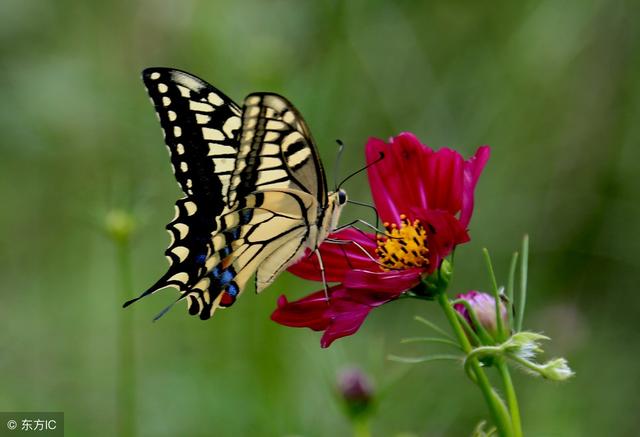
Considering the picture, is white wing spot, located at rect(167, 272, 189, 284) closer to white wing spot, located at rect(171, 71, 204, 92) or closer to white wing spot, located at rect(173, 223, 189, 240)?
white wing spot, located at rect(173, 223, 189, 240)

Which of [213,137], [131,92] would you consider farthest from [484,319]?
[131,92]

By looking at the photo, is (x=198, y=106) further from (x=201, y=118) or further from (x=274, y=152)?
(x=274, y=152)

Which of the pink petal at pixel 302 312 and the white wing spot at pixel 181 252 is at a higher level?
the white wing spot at pixel 181 252

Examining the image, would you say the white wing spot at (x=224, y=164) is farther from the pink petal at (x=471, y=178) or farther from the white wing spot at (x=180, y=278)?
the pink petal at (x=471, y=178)

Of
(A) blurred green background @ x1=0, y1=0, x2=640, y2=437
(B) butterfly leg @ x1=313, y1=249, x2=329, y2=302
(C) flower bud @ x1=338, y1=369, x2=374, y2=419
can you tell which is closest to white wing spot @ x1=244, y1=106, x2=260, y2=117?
(B) butterfly leg @ x1=313, y1=249, x2=329, y2=302

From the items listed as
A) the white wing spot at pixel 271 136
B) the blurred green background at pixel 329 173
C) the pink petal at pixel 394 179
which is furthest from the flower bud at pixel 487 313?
the blurred green background at pixel 329 173

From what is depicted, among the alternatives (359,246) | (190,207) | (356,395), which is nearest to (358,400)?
(356,395)

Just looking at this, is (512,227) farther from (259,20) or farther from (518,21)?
(259,20)
